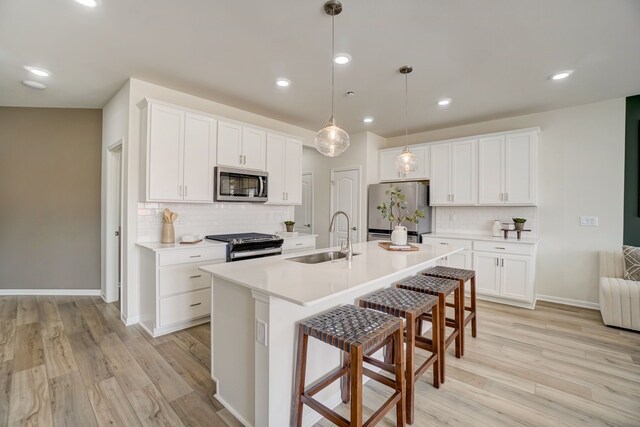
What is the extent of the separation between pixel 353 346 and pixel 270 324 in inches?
17.3

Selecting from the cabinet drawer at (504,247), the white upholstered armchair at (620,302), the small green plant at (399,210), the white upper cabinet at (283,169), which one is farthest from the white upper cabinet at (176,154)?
the white upholstered armchair at (620,302)

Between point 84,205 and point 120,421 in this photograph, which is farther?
point 84,205

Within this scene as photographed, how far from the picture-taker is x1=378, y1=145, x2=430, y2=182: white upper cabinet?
4871 millimetres

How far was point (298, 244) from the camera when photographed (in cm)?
434

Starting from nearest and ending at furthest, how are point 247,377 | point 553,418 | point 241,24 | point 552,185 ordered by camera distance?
point 247,377, point 553,418, point 241,24, point 552,185

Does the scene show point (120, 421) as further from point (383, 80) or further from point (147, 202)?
point (383, 80)

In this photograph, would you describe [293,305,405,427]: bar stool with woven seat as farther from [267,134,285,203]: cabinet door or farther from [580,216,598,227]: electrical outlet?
[580,216,598,227]: electrical outlet

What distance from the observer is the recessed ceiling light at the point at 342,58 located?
104 inches

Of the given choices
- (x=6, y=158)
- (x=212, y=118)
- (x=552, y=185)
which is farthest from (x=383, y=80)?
(x=6, y=158)

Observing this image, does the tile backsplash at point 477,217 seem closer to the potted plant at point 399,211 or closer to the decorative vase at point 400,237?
the potted plant at point 399,211

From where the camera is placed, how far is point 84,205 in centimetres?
425

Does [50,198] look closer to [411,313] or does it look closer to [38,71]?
[38,71]

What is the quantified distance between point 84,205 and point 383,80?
4429mm

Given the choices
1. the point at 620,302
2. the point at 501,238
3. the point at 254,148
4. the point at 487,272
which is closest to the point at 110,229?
the point at 254,148
